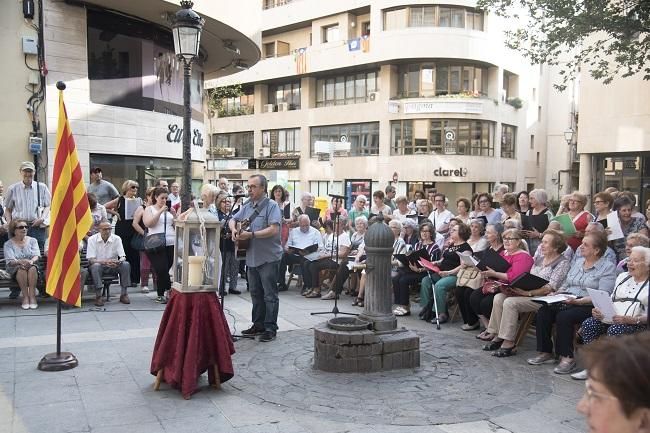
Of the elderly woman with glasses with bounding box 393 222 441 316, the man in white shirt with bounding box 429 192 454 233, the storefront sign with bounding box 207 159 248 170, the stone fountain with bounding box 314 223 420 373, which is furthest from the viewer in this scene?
the storefront sign with bounding box 207 159 248 170

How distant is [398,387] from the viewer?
5668 mm

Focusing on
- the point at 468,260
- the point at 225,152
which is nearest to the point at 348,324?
the point at 468,260

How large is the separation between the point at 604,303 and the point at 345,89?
33.8 meters

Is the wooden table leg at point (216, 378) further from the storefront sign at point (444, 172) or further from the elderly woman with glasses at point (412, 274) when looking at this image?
the storefront sign at point (444, 172)

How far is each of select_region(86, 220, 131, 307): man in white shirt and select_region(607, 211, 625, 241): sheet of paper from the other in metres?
7.06

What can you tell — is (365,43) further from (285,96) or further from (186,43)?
(186,43)

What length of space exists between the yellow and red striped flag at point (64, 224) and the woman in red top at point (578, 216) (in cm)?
622

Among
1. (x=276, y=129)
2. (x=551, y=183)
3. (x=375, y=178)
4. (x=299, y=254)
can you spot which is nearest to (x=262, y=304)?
(x=299, y=254)

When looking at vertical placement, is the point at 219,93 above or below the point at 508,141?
above

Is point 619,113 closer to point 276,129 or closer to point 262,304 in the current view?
point 262,304

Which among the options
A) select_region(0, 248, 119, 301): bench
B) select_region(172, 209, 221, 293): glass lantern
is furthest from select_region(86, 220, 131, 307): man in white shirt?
select_region(172, 209, 221, 293): glass lantern

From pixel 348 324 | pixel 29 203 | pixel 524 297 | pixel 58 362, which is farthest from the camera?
pixel 29 203

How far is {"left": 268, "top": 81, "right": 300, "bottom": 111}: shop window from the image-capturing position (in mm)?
41156

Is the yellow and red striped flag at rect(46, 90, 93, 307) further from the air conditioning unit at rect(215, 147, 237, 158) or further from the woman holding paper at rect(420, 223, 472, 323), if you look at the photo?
the air conditioning unit at rect(215, 147, 237, 158)
